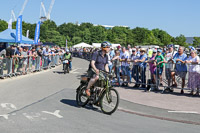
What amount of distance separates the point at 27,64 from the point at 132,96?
30.7 feet

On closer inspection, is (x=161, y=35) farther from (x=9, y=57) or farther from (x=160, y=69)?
(x=160, y=69)

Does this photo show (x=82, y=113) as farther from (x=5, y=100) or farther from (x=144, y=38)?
(x=144, y=38)

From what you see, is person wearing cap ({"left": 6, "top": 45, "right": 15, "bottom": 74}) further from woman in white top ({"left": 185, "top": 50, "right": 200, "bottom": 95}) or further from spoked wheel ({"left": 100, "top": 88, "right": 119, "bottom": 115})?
woman in white top ({"left": 185, "top": 50, "right": 200, "bottom": 95})

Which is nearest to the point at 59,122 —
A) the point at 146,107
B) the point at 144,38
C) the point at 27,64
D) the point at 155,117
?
the point at 155,117

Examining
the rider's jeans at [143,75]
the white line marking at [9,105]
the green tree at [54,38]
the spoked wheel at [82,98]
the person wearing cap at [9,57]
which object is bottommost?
the white line marking at [9,105]

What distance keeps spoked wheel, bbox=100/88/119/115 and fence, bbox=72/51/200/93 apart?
443 centimetres

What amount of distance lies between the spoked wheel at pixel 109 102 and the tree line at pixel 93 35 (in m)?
89.3

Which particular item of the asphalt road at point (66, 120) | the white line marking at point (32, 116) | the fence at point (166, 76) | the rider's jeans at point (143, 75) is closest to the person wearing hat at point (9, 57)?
the asphalt road at point (66, 120)

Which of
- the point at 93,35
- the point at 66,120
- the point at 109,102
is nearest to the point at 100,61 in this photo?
the point at 109,102

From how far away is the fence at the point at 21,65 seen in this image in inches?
579

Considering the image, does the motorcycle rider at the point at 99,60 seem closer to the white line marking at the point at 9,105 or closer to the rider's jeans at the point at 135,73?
the white line marking at the point at 9,105

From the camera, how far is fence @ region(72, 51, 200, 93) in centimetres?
1079

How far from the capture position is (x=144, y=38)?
124875mm

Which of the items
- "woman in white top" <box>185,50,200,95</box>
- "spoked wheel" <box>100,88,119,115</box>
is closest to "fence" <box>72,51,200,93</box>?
"woman in white top" <box>185,50,200,95</box>
